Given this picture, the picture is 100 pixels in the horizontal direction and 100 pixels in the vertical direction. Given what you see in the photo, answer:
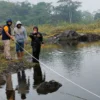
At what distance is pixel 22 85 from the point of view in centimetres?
947

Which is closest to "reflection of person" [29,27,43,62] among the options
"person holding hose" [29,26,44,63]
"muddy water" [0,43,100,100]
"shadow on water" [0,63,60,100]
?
"person holding hose" [29,26,44,63]

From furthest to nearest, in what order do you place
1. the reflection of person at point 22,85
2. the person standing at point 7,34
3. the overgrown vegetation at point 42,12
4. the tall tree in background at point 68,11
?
the tall tree in background at point 68,11, the overgrown vegetation at point 42,12, the person standing at point 7,34, the reflection of person at point 22,85

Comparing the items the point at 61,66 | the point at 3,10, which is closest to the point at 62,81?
the point at 61,66

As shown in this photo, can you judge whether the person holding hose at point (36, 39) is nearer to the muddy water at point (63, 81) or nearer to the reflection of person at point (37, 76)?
the reflection of person at point (37, 76)

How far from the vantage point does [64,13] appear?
288 ft

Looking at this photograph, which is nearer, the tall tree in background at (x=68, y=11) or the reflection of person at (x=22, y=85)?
the reflection of person at (x=22, y=85)

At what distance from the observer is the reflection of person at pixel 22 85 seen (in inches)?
337

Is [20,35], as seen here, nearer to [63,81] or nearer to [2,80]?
[2,80]

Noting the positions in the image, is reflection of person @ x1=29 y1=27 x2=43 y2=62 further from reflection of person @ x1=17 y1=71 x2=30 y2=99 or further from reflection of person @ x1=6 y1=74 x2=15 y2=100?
reflection of person @ x1=6 y1=74 x2=15 y2=100

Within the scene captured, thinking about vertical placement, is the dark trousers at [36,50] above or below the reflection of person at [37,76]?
above

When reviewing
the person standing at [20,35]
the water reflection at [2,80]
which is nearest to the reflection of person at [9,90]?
the water reflection at [2,80]

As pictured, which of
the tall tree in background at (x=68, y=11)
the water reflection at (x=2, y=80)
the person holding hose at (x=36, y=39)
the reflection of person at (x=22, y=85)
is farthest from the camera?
the tall tree in background at (x=68, y=11)

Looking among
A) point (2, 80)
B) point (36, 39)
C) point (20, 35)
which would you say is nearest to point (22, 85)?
point (2, 80)

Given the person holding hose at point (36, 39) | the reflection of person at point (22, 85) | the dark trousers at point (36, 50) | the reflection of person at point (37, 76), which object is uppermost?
the person holding hose at point (36, 39)
